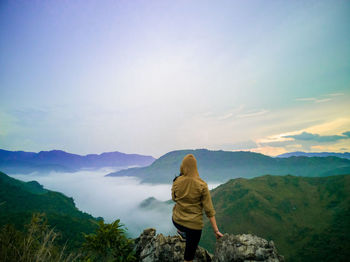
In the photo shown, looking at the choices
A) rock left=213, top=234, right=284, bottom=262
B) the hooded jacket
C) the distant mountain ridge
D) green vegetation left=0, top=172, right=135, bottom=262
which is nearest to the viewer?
green vegetation left=0, top=172, right=135, bottom=262

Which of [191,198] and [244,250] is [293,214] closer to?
[244,250]

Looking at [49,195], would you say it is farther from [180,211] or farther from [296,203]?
[296,203]

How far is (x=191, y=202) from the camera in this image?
4711mm

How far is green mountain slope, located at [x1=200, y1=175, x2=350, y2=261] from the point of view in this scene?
373ft

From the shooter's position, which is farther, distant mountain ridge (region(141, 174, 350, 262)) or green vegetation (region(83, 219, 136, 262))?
distant mountain ridge (region(141, 174, 350, 262))

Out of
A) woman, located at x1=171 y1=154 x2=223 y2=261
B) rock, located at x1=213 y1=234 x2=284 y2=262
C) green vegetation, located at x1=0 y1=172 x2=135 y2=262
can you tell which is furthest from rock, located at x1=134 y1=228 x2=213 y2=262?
woman, located at x1=171 y1=154 x2=223 y2=261

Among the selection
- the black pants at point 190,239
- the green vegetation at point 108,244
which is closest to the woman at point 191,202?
the black pants at point 190,239

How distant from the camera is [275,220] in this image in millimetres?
147500

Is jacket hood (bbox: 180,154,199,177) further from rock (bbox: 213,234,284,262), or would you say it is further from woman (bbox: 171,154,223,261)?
rock (bbox: 213,234,284,262)

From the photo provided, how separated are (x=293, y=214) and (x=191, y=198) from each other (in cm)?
18631

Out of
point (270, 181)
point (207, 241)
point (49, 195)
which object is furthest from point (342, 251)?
point (49, 195)

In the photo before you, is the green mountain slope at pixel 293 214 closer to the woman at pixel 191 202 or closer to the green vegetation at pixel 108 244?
the green vegetation at pixel 108 244

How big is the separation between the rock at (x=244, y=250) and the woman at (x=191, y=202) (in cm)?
190

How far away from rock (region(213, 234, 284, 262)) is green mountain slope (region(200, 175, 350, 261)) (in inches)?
5277
